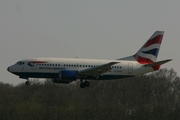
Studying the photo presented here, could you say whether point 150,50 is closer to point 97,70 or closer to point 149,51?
point 149,51

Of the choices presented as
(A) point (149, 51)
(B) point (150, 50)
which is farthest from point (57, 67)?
(B) point (150, 50)

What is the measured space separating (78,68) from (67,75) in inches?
85.3

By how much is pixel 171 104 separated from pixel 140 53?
35.0 m

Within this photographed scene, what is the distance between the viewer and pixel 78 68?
278ft

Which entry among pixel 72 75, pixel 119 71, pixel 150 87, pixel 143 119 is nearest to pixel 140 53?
pixel 119 71

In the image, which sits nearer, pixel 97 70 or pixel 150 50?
pixel 97 70

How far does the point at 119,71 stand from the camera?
284ft

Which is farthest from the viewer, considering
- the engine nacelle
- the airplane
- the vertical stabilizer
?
the vertical stabilizer

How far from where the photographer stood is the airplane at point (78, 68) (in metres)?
83.3

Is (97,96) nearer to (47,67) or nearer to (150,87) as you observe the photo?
(150,87)

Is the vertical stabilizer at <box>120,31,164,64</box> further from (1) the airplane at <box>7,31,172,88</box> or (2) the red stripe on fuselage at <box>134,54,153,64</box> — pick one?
(1) the airplane at <box>7,31,172,88</box>

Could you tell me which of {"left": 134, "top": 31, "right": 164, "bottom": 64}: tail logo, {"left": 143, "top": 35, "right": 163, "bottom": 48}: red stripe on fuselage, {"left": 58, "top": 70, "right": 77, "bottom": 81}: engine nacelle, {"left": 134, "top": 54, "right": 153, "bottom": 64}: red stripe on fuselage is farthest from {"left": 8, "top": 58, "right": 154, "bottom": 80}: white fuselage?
{"left": 143, "top": 35, "right": 163, "bottom": 48}: red stripe on fuselage

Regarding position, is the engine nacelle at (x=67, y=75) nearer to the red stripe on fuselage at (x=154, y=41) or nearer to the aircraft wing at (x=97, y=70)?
the aircraft wing at (x=97, y=70)

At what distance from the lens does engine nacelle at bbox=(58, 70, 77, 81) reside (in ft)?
273
